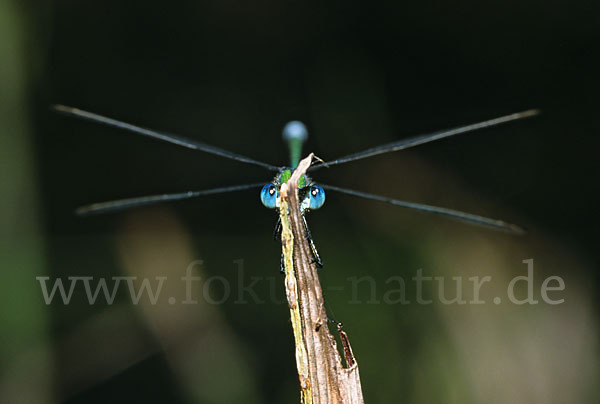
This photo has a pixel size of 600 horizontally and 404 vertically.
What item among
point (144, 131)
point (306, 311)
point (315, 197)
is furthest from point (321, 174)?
point (306, 311)

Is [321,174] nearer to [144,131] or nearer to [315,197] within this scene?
[315,197]

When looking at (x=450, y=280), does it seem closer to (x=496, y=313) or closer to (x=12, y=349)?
(x=496, y=313)

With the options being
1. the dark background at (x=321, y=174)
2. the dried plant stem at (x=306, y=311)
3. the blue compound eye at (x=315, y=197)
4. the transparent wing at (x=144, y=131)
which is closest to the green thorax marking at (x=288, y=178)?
the blue compound eye at (x=315, y=197)

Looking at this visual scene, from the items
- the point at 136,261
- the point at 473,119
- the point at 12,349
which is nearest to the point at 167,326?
the point at 136,261

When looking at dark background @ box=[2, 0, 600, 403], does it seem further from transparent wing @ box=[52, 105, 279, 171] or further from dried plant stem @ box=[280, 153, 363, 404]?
dried plant stem @ box=[280, 153, 363, 404]

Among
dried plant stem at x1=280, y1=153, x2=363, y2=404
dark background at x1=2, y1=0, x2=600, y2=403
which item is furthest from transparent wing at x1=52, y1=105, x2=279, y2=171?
dark background at x1=2, y1=0, x2=600, y2=403
